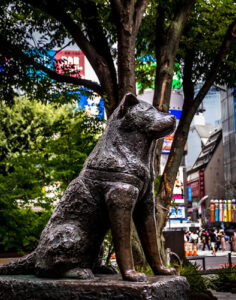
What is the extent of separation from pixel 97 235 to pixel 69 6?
231 inches

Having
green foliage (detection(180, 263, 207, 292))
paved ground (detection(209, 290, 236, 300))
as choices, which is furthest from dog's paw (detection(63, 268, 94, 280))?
paved ground (detection(209, 290, 236, 300))

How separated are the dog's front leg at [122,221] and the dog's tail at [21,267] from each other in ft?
2.38

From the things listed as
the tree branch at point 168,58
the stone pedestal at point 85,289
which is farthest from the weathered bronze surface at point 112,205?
the tree branch at point 168,58

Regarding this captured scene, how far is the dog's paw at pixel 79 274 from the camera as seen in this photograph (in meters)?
2.69

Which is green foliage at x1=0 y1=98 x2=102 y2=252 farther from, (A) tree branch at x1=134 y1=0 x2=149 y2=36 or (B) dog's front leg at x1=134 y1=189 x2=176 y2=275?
(B) dog's front leg at x1=134 y1=189 x2=176 y2=275

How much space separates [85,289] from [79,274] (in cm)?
18

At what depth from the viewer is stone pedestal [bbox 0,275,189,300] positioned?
8.19 ft

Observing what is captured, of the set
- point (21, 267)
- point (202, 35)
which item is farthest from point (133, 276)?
point (202, 35)

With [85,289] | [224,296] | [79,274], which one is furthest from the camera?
[224,296]

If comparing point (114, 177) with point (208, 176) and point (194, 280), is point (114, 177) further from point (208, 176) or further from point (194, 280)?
point (208, 176)

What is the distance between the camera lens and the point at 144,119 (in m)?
2.89

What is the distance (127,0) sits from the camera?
22.0 ft

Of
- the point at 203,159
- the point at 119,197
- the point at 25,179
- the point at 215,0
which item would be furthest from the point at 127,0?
the point at 203,159

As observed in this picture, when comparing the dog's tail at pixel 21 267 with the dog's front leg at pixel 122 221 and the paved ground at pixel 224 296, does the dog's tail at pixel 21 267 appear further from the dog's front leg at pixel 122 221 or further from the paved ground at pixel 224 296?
the paved ground at pixel 224 296
